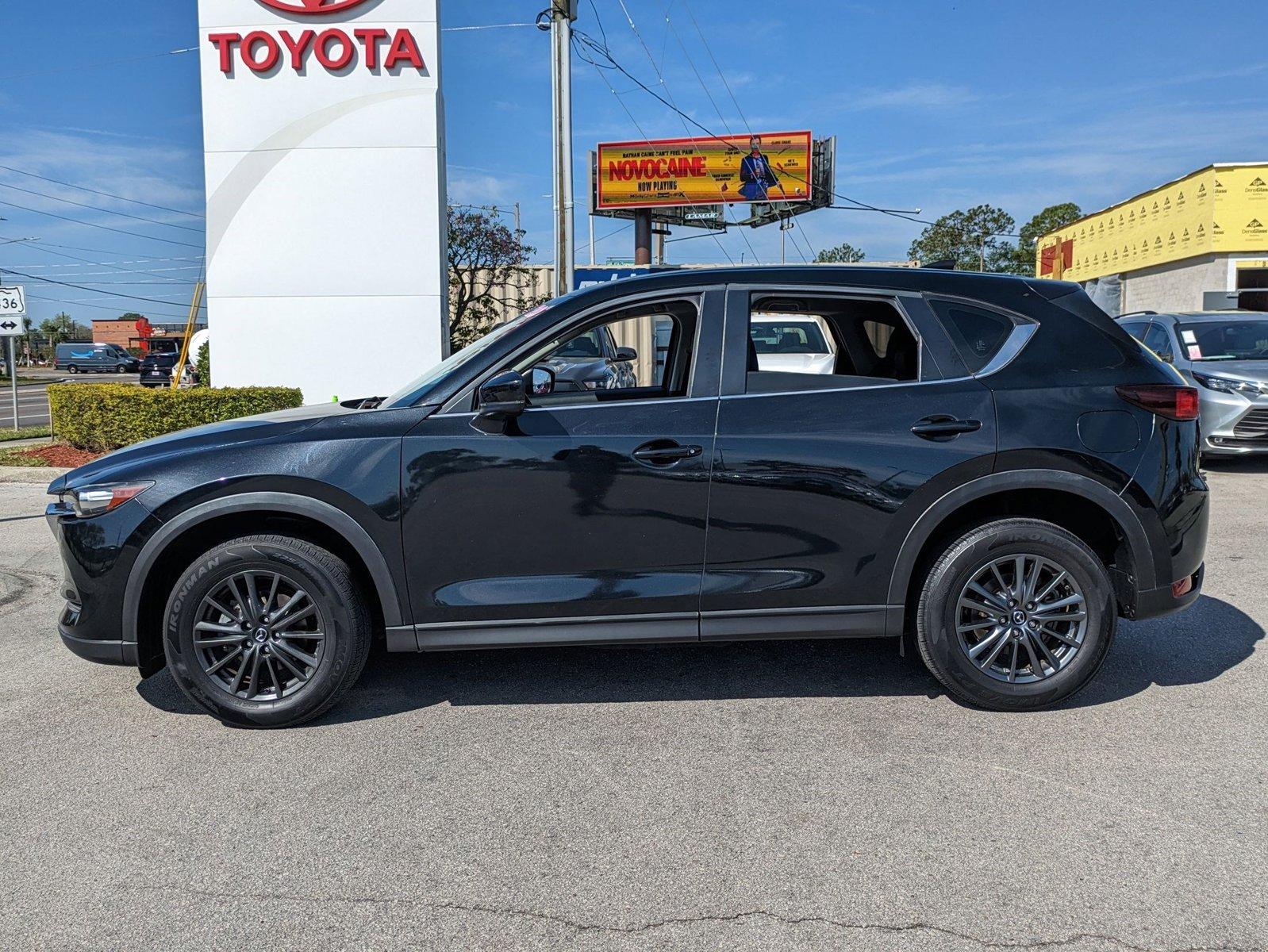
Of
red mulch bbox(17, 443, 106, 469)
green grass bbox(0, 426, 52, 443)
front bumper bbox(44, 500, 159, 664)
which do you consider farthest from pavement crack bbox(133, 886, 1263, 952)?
green grass bbox(0, 426, 52, 443)

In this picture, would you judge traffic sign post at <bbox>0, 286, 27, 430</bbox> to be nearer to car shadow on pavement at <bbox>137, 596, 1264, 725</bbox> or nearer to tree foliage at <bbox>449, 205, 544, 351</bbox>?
tree foliage at <bbox>449, 205, 544, 351</bbox>

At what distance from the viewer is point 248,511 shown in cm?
422

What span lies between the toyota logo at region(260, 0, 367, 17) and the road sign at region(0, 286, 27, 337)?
7.00 m

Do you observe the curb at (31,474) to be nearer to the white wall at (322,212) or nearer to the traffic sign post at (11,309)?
the white wall at (322,212)

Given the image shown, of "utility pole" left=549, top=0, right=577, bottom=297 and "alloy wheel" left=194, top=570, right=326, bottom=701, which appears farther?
"utility pole" left=549, top=0, right=577, bottom=297

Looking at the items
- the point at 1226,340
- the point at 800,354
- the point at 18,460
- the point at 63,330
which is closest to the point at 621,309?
the point at 800,354

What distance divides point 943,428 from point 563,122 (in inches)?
537

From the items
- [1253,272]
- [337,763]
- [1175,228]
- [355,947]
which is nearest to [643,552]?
[337,763]

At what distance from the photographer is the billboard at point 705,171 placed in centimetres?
3594

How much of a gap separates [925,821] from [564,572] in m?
1.66

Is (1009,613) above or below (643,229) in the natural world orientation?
below

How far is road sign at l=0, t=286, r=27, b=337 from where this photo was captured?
17328mm

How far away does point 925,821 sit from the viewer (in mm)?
3449

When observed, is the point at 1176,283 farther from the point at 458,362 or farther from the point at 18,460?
the point at 458,362
